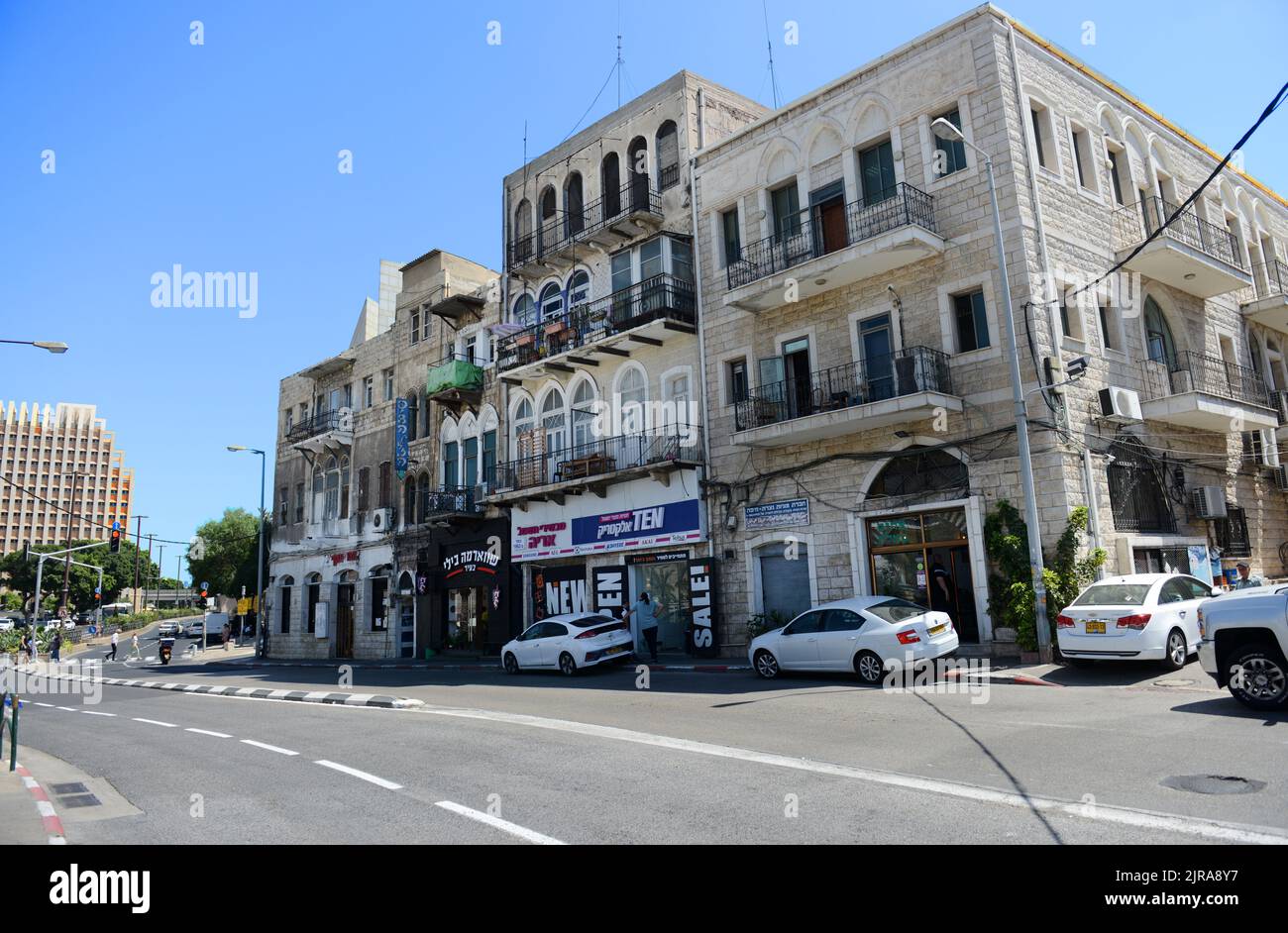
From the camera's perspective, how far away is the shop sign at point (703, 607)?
22.8 m

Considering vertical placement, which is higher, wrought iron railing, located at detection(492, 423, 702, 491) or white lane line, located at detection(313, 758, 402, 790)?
wrought iron railing, located at detection(492, 423, 702, 491)

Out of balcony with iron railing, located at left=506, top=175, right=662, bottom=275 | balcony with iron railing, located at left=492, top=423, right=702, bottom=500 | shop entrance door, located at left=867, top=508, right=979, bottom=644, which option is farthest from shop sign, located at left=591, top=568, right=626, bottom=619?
balcony with iron railing, located at left=506, top=175, right=662, bottom=275

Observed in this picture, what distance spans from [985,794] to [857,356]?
583 inches

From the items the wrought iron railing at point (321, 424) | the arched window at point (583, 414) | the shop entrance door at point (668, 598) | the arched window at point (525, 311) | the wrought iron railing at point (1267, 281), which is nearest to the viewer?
the shop entrance door at point (668, 598)

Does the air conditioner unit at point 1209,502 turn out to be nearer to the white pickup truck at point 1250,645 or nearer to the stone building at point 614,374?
the white pickup truck at point 1250,645

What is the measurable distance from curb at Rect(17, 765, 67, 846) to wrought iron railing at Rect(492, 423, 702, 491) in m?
16.5

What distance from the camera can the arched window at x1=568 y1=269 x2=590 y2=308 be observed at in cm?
2881

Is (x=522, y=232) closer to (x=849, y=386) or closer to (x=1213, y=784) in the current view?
(x=849, y=386)

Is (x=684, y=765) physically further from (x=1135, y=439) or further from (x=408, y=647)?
(x=408, y=647)

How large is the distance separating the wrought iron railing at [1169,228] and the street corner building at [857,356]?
163 millimetres

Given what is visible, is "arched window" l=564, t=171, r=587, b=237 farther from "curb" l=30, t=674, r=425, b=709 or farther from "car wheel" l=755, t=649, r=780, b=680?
"car wheel" l=755, t=649, r=780, b=680

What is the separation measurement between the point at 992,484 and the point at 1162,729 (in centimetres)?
921

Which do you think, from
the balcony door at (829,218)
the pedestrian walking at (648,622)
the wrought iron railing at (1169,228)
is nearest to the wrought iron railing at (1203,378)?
the wrought iron railing at (1169,228)

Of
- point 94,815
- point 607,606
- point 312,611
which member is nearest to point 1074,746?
point 94,815
